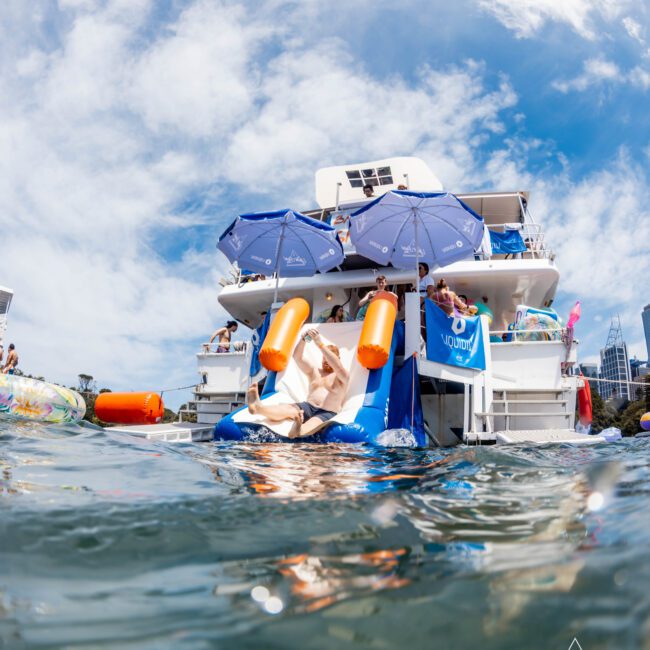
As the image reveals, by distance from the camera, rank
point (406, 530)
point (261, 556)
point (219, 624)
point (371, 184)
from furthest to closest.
A: point (371, 184) → point (406, 530) → point (261, 556) → point (219, 624)

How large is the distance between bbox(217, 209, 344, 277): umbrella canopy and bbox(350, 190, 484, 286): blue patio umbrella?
0.59 m

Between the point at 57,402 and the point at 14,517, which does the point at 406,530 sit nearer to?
the point at 14,517

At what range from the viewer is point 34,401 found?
5844 millimetres

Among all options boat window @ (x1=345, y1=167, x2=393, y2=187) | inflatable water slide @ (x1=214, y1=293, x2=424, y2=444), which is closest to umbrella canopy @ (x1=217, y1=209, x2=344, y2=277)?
inflatable water slide @ (x1=214, y1=293, x2=424, y2=444)

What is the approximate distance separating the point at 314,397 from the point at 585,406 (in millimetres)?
5540

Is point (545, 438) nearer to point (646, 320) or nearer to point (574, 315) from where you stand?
point (574, 315)

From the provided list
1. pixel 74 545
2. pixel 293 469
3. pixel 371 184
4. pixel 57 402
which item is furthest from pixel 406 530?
pixel 371 184

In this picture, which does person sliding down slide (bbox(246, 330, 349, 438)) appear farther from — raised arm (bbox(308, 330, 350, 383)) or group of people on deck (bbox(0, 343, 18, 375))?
group of people on deck (bbox(0, 343, 18, 375))

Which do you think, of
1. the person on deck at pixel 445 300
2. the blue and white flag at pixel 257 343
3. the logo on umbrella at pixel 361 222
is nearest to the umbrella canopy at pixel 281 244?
the logo on umbrella at pixel 361 222

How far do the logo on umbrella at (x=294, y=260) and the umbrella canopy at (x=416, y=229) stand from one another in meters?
1.09

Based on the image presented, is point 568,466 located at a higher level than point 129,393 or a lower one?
lower

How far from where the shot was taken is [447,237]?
26.7 feet

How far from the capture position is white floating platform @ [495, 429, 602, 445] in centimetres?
527

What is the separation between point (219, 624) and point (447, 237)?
25.5 feet
